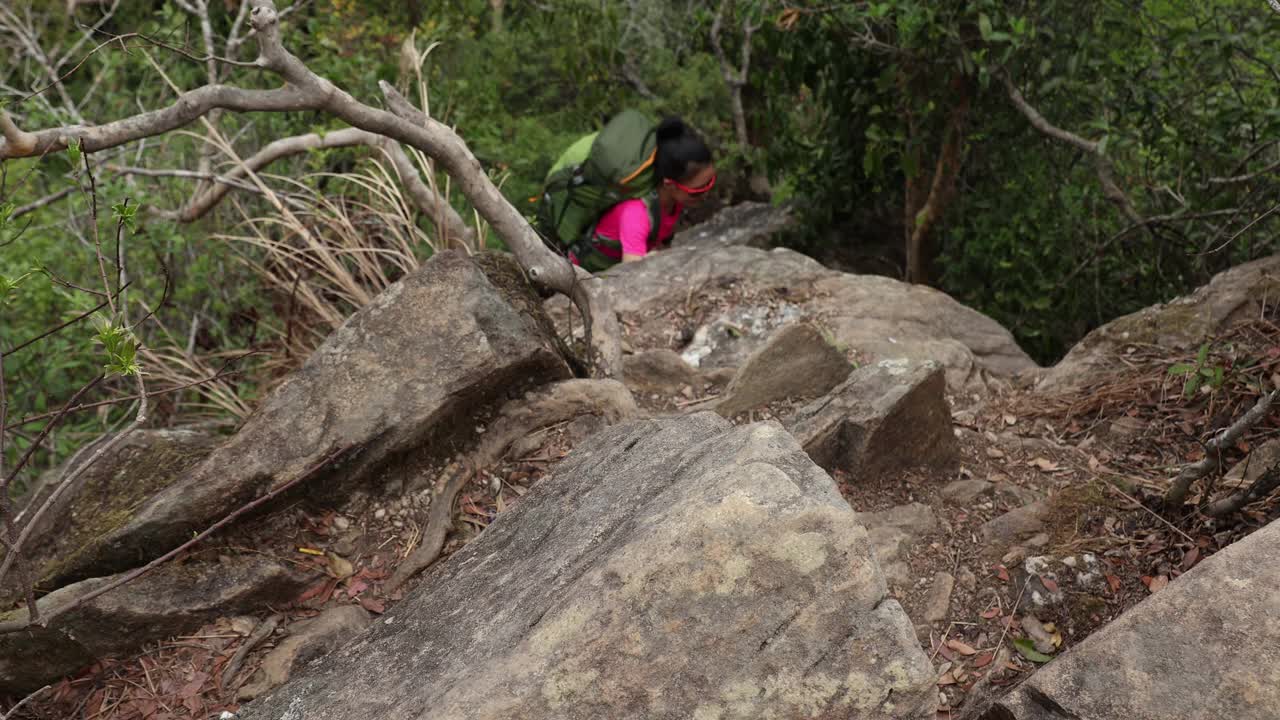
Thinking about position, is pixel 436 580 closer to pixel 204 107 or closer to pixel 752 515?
pixel 752 515

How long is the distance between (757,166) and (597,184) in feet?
8.68

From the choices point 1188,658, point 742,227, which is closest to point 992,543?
point 1188,658

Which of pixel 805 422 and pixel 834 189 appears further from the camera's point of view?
pixel 834 189

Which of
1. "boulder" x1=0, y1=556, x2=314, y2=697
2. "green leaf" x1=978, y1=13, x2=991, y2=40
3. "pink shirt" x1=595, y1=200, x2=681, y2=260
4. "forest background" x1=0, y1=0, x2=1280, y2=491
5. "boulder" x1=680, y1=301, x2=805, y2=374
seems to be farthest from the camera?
"pink shirt" x1=595, y1=200, x2=681, y2=260

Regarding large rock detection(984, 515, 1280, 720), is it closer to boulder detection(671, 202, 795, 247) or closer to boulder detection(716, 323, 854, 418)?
boulder detection(716, 323, 854, 418)

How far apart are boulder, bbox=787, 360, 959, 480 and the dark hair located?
7.91ft

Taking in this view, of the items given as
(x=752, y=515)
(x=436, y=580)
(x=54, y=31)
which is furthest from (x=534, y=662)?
(x=54, y=31)

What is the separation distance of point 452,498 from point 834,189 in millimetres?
4807

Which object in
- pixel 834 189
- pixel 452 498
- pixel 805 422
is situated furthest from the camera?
pixel 834 189

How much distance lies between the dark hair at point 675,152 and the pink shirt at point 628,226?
252mm

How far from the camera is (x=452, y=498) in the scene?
3.04 metres

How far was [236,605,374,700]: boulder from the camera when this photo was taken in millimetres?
2482

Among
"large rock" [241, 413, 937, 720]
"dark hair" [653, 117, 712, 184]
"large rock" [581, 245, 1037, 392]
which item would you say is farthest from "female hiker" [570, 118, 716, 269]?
"large rock" [241, 413, 937, 720]

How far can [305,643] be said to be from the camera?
2.54 m
